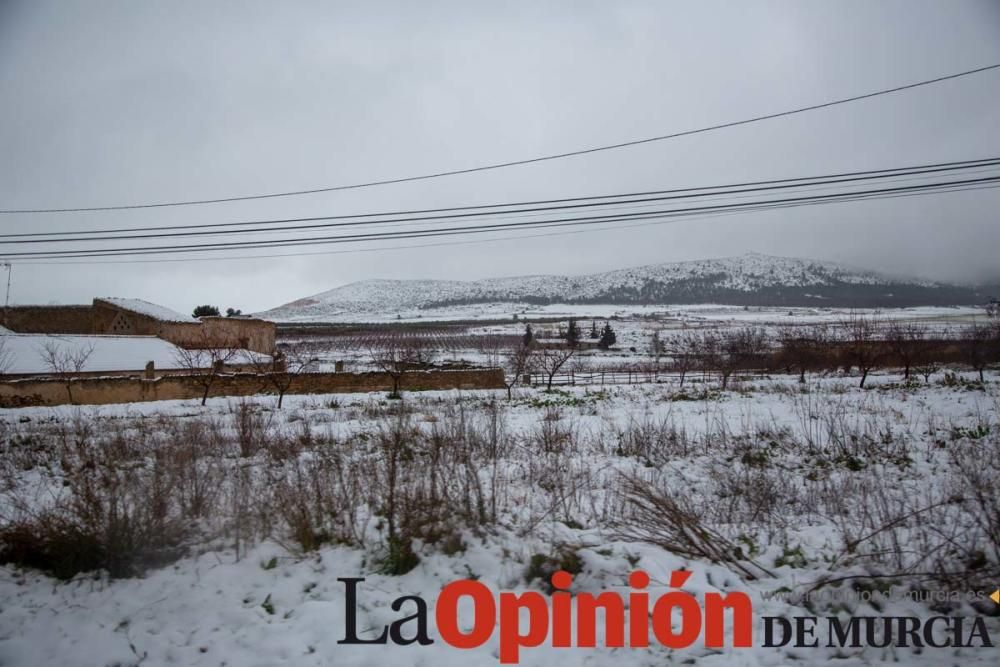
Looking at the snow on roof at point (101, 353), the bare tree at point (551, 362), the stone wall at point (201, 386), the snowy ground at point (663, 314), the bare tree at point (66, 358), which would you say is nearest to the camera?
the stone wall at point (201, 386)

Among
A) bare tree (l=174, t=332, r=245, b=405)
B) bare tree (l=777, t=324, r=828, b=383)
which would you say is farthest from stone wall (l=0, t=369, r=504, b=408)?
bare tree (l=777, t=324, r=828, b=383)

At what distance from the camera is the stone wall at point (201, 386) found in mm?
20562

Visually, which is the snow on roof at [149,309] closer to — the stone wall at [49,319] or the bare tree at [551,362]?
the stone wall at [49,319]

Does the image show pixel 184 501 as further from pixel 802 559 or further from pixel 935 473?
pixel 935 473

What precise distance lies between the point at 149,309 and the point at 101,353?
1034 cm

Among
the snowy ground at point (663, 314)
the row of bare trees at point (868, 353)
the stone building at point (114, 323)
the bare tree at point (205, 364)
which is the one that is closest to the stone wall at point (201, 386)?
the bare tree at point (205, 364)

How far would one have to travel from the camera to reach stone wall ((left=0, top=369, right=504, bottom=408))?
2056 cm

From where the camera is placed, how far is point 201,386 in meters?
22.6

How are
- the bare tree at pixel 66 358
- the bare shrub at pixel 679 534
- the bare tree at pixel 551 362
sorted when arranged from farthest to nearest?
1. the bare tree at pixel 551 362
2. the bare tree at pixel 66 358
3. the bare shrub at pixel 679 534

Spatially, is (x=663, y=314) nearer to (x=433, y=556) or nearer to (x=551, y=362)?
(x=551, y=362)

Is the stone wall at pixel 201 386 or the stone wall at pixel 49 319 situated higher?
the stone wall at pixel 49 319

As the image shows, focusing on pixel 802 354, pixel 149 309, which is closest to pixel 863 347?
pixel 802 354

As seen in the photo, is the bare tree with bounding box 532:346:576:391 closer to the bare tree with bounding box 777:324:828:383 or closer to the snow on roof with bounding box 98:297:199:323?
the bare tree with bounding box 777:324:828:383

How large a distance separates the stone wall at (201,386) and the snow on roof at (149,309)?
1448 cm
